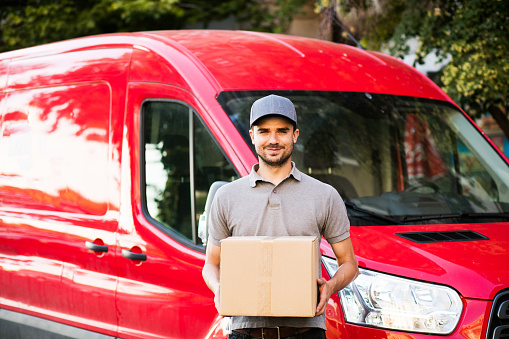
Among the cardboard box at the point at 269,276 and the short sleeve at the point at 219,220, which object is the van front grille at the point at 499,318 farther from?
the short sleeve at the point at 219,220

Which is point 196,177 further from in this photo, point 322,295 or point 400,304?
point 322,295

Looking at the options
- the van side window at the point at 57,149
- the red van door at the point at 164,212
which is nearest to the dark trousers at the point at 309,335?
the red van door at the point at 164,212

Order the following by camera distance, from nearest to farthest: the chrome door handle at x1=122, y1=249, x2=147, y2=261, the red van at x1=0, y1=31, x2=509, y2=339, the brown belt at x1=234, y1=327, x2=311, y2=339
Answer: the brown belt at x1=234, y1=327, x2=311, y2=339
the red van at x1=0, y1=31, x2=509, y2=339
the chrome door handle at x1=122, y1=249, x2=147, y2=261

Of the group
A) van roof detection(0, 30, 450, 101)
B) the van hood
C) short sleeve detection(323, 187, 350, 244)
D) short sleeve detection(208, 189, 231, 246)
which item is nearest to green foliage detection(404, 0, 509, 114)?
van roof detection(0, 30, 450, 101)

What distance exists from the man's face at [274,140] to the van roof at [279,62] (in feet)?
4.51

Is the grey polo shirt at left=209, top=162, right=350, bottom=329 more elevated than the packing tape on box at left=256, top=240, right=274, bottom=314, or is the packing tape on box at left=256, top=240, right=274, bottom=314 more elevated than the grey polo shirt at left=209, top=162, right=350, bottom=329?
the grey polo shirt at left=209, top=162, right=350, bottom=329

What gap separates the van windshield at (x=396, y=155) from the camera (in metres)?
4.26

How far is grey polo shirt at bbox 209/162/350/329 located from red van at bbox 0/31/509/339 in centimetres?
44

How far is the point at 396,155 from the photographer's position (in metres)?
5.12

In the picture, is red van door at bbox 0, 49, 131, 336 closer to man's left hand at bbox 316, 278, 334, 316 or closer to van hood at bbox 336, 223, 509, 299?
van hood at bbox 336, 223, 509, 299

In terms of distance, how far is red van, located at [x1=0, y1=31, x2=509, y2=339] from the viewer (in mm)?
3535

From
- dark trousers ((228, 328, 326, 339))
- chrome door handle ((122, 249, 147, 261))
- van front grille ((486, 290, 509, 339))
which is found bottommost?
dark trousers ((228, 328, 326, 339))

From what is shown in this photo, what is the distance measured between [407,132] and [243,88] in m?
1.24

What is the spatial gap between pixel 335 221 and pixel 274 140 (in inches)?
15.6
